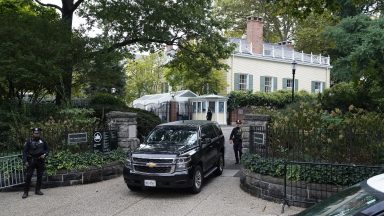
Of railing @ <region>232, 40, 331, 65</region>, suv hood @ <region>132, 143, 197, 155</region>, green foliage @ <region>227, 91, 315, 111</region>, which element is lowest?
suv hood @ <region>132, 143, 197, 155</region>

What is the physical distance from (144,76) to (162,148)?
116ft

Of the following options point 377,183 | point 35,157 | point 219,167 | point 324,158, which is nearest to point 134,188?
point 35,157

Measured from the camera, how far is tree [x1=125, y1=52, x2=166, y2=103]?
44906 millimetres

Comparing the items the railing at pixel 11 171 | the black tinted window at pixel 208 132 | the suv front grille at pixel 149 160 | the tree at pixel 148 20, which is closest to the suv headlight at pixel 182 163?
the suv front grille at pixel 149 160

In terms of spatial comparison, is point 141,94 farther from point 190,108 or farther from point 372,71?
point 372,71

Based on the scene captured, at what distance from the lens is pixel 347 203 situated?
3102 millimetres

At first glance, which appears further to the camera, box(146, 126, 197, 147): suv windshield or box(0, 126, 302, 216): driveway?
box(146, 126, 197, 147): suv windshield

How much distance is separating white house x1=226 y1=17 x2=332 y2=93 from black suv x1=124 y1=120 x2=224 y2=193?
88.2 feet

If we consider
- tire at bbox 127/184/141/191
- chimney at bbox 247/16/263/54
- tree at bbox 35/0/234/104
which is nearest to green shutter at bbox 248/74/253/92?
chimney at bbox 247/16/263/54

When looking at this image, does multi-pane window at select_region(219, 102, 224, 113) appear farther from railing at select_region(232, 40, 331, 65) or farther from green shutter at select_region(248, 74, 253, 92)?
railing at select_region(232, 40, 331, 65)

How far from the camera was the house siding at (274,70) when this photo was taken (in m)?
40.0

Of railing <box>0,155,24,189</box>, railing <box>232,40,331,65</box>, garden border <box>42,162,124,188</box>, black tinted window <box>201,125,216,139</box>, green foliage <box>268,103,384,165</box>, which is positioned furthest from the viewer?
railing <box>232,40,331,65</box>

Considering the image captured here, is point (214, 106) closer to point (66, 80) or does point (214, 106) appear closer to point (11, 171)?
point (66, 80)

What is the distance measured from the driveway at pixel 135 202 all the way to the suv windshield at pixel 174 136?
4.21 feet
